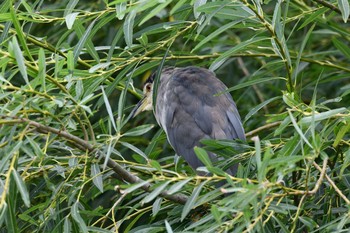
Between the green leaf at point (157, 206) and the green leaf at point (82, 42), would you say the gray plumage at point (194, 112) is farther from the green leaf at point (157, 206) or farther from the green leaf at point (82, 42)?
the green leaf at point (82, 42)

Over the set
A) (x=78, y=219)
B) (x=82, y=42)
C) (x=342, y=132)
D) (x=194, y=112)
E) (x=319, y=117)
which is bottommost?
(x=194, y=112)

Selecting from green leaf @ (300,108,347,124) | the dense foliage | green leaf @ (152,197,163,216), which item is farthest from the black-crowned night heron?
green leaf @ (300,108,347,124)

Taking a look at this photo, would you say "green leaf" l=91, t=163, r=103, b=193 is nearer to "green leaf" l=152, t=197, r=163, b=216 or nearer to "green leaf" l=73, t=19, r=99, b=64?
"green leaf" l=152, t=197, r=163, b=216

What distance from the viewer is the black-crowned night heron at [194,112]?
376 cm

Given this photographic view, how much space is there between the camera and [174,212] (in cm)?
303

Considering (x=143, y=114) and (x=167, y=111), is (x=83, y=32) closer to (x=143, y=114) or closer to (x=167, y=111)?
(x=167, y=111)

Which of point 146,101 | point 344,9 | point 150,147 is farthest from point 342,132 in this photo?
point 146,101

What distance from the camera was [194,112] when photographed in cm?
387

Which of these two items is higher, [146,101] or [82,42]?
[82,42]

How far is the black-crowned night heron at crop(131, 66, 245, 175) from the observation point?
3756 millimetres

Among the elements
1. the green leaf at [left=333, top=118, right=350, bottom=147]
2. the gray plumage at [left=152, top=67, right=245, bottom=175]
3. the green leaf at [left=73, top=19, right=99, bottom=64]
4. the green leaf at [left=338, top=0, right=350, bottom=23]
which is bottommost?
the gray plumage at [left=152, top=67, right=245, bottom=175]

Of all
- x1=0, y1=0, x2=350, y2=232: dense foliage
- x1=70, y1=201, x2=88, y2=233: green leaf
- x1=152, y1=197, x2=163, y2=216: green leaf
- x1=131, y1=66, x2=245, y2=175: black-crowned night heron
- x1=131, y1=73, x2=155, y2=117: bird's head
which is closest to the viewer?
x1=0, y1=0, x2=350, y2=232: dense foliage

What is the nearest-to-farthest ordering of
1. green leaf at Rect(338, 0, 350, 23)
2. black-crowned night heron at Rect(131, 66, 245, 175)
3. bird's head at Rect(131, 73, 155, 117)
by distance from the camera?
1. green leaf at Rect(338, 0, 350, 23)
2. black-crowned night heron at Rect(131, 66, 245, 175)
3. bird's head at Rect(131, 73, 155, 117)

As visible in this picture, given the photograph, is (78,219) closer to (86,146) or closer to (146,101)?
(86,146)
